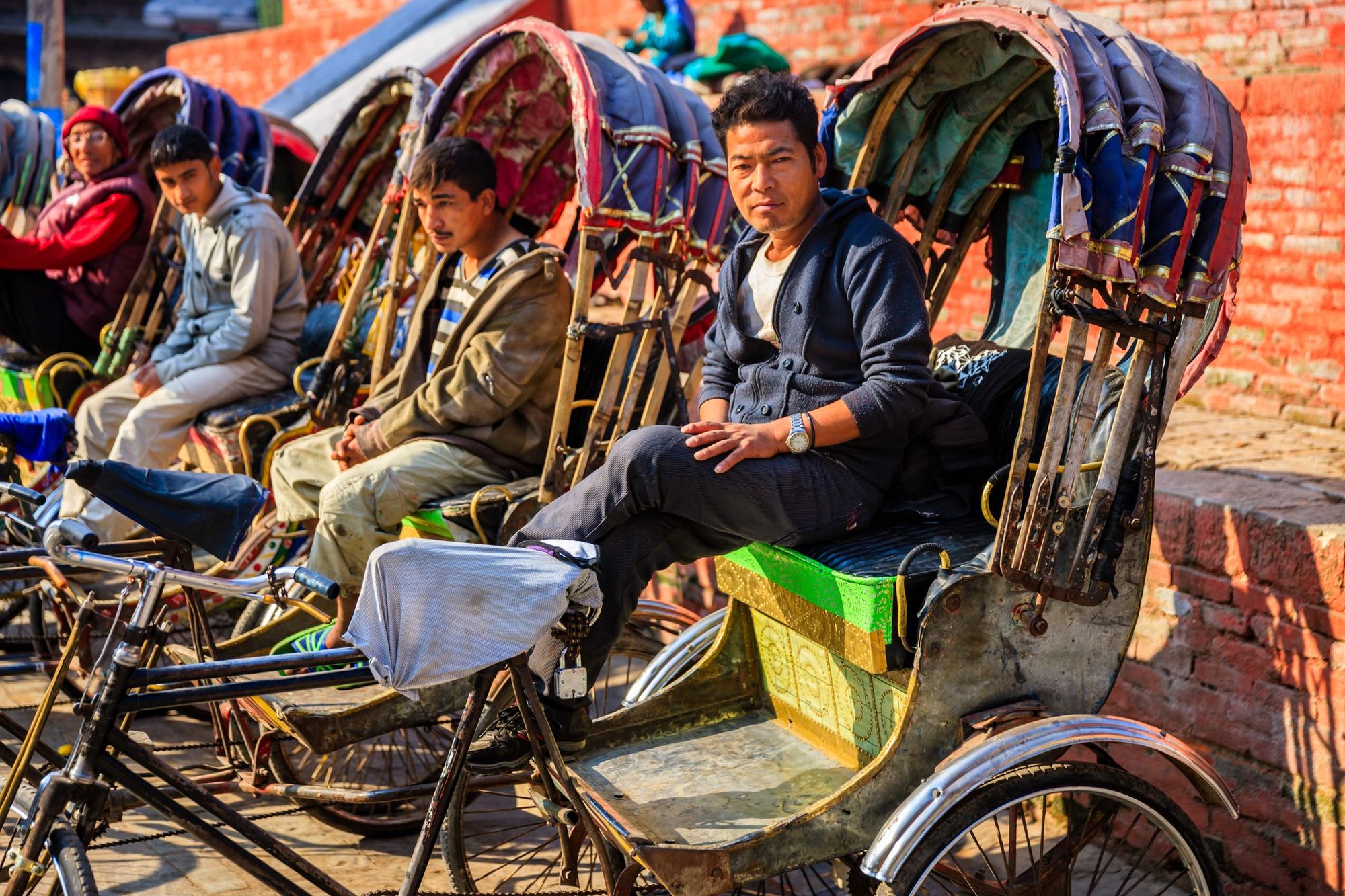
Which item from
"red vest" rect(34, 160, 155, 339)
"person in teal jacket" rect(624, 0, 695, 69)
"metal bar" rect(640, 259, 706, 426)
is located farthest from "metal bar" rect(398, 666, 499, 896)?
"person in teal jacket" rect(624, 0, 695, 69)

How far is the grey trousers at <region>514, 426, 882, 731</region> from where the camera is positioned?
9.39 ft

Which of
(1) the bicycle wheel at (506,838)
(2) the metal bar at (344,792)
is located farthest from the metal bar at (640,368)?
(2) the metal bar at (344,792)

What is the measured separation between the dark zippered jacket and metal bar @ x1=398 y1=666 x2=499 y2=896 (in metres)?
0.95

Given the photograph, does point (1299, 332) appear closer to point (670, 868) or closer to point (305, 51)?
point (670, 868)

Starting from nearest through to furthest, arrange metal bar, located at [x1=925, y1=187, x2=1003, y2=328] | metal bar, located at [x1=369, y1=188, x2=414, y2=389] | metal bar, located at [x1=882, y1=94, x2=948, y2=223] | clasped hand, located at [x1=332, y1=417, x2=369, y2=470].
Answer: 1. metal bar, located at [x1=882, y1=94, x2=948, y2=223]
2. metal bar, located at [x1=925, y1=187, x2=1003, y2=328]
3. clasped hand, located at [x1=332, y1=417, x2=369, y2=470]
4. metal bar, located at [x1=369, y1=188, x2=414, y2=389]

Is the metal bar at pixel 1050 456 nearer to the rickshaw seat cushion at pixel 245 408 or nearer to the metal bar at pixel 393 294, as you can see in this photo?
the metal bar at pixel 393 294

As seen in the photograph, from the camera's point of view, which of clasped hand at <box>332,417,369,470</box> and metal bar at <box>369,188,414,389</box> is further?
metal bar at <box>369,188,414,389</box>

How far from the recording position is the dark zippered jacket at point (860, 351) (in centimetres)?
295

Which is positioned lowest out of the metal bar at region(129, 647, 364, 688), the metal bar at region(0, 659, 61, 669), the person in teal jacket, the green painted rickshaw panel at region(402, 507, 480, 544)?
the metal bar at region(0, 659, 61, 669)

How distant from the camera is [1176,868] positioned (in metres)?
3.67

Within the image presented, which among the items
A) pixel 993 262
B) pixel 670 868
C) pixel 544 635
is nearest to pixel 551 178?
pixel 993 262

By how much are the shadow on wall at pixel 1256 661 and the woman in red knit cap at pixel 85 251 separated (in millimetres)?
4868

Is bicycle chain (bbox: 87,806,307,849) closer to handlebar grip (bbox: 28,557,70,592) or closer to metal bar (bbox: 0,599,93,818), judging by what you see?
metal bar (bbox: 0,599,93,818)

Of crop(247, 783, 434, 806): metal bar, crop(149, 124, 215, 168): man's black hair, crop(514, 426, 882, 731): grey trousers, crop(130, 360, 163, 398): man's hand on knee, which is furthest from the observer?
crop(130, 360, 163, 398): man's hand on knee
